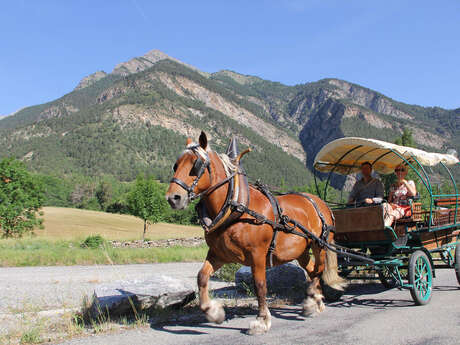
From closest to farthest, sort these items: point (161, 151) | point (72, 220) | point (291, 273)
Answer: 1. point (291, 273)
2. point (72, 220)
3. point (161, 151)

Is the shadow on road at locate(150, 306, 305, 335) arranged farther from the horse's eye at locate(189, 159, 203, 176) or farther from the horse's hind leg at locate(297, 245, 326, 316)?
the horse's eye at locate(189, 159, 203, 176)

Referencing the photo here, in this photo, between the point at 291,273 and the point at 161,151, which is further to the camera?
the point at 161,151

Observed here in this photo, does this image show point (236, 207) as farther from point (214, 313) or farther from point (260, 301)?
point (214, 313)

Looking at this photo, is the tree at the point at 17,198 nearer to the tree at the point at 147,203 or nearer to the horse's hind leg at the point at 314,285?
the tree at the point at 147,203

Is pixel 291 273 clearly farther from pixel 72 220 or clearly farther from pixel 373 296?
pixel 72 220

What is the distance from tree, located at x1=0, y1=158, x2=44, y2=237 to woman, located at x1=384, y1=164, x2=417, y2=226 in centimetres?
3601

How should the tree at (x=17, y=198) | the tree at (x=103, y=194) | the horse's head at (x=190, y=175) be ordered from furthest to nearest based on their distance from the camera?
the tree at (x=103, y=194)
the tree at (x=17, y=198)
the horse's head at (x=190, y=175)

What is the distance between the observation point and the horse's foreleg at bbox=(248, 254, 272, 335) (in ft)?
16.8

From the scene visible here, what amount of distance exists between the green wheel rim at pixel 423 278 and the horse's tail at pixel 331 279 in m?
1.36

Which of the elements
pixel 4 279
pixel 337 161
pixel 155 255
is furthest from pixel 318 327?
pixel 155 255

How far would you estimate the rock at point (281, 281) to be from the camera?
8.69 metres

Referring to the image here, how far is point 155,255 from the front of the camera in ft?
68.3

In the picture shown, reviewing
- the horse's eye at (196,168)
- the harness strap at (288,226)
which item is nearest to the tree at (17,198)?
the harness strap at (288,226)

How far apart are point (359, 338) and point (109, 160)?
523 ft
